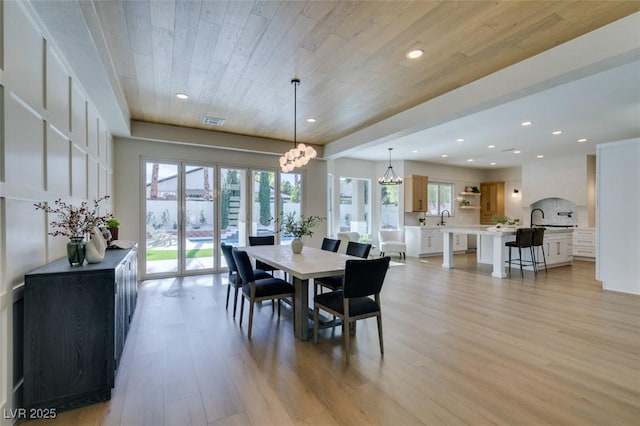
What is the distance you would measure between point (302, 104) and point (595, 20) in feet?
10.5

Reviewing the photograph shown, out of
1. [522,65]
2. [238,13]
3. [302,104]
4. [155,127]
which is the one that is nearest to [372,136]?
[302,104]

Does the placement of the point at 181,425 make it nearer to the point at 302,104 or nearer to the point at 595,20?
the point at 302,104

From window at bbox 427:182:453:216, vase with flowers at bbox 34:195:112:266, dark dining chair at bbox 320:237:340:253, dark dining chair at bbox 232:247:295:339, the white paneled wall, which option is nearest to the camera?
the white paneled wall

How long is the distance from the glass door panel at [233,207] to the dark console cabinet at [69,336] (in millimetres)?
4132

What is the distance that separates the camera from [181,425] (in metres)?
1.80

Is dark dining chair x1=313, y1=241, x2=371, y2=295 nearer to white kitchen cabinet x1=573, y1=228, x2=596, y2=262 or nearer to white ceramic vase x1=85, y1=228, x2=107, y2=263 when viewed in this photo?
white ceramic vase x1=85, y1=228, x2=107, y2=263

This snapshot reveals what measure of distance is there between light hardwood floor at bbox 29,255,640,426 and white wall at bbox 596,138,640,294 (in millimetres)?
814

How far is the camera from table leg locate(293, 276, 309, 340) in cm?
302

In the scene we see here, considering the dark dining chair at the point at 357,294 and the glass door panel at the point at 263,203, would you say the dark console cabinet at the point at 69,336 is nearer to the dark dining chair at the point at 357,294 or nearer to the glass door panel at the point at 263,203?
the dark dining chair at the point at 357,294

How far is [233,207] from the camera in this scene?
6387 mm

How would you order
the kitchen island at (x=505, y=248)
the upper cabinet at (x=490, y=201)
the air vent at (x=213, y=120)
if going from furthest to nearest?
the upper cabinet at (x=490, y=201)
the kitchen island at (x=505, y=248)
the air vent at (x=213, y=120)

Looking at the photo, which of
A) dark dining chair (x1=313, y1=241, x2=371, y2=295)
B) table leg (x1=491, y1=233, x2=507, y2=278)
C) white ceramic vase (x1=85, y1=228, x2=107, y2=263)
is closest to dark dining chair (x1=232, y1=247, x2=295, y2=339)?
dark dining chair (x1=313, y1=241, x2=371, y2=295)

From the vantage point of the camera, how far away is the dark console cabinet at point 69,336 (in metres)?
1.89

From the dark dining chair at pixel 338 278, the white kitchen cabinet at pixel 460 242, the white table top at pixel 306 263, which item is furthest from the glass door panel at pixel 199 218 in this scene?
the white kitchen cabinet at pixel 460 242
